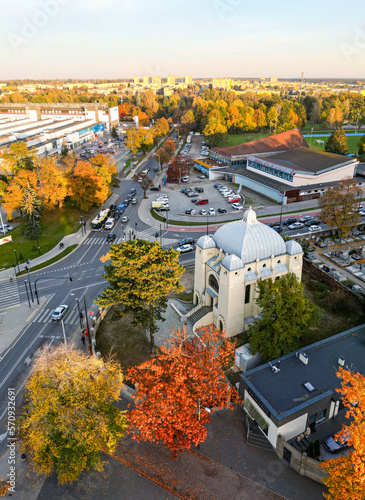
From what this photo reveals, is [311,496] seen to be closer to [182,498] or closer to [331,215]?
[182,498]

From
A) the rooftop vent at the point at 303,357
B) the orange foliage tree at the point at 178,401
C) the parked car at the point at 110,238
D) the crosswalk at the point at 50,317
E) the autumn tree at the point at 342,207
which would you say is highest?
the autumn tree at the point at 342,207

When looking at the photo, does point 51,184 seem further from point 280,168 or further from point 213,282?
point 280,168

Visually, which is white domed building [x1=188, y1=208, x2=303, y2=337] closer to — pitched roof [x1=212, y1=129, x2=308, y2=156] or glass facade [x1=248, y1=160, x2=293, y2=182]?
glass facade [x1=248, y1=160, x2=293, y2=182]

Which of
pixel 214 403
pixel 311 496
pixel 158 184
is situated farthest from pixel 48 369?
pixel 158 184

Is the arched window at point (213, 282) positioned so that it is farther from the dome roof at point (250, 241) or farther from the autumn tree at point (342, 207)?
the autumn tree at point (342, 207)

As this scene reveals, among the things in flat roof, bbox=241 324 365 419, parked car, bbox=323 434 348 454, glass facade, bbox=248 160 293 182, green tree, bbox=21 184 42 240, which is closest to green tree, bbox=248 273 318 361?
flat roof, bbox=241 324 365 419

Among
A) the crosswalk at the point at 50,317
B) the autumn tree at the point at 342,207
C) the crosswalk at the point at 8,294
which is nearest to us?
the crosswalk at the point at 50,317

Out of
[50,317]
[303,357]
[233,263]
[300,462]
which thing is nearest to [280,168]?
[233,263]

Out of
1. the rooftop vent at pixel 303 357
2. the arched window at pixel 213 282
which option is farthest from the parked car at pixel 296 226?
the rooftop vent at pixel 303 357
